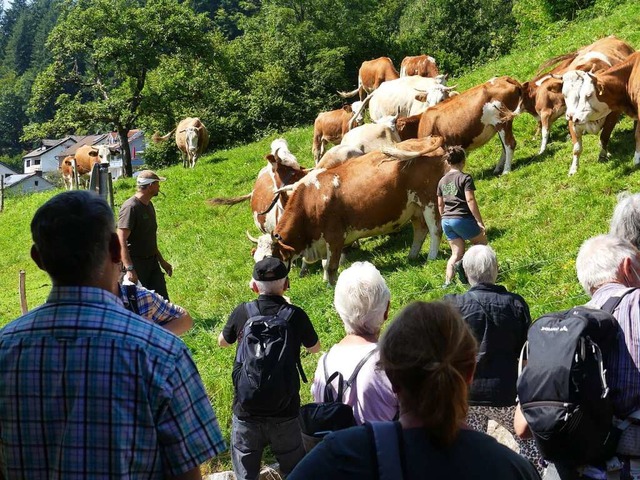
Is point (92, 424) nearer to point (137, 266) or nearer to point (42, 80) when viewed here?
point (137, 266)

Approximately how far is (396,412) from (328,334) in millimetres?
4708

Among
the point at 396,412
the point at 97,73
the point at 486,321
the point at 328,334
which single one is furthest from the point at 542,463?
the point at 97,73

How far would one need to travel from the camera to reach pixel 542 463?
4.10 m

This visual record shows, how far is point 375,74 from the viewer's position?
2684cm

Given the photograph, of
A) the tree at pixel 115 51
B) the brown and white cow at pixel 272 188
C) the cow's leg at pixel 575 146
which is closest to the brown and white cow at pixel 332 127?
the brown and white cow at pixel 272 188

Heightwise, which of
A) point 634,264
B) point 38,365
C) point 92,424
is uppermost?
point 38,365

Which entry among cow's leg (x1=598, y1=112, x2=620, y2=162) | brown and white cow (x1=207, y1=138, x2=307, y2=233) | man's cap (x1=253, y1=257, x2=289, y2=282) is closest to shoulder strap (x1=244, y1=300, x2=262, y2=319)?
man's cap (x1=253, y1=257, x2=289, y2=282)

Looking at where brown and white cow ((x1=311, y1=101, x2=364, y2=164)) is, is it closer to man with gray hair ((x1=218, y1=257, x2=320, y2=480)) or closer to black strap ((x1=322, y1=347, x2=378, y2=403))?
man with gray hair ((x1=218, y1=257, x2=320, y2=480))

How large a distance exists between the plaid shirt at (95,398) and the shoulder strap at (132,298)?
1.32 m

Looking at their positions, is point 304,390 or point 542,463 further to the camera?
point 304,390

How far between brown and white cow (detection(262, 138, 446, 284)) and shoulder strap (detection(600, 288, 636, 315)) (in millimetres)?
7509

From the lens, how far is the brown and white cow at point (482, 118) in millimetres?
13352

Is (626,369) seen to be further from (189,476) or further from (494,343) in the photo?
(189,476)

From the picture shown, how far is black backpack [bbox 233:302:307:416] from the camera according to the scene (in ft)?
14.5
